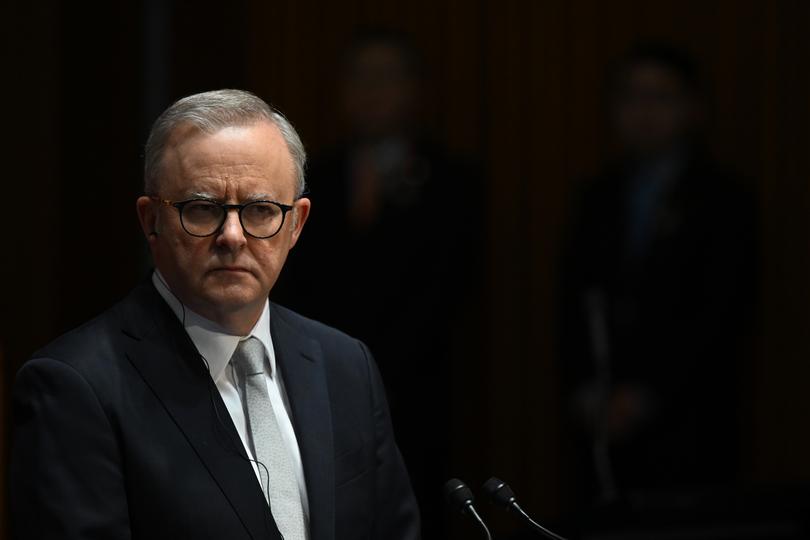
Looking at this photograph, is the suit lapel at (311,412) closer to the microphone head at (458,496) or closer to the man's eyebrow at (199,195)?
the microphone head at (458,496)

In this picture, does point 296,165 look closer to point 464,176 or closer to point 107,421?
point 107,421

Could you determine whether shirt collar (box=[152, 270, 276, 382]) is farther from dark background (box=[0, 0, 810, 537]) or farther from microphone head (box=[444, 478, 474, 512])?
A: dark background (box=[0, 0, 810, 537])

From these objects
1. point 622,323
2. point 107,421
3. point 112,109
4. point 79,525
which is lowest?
point 622,323

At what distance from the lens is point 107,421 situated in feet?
5.55

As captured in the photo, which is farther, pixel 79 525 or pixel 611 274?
pixel 611 274

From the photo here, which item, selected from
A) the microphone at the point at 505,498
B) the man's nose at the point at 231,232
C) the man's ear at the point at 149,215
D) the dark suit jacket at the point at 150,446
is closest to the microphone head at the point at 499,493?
the microphone at the point at 505,498

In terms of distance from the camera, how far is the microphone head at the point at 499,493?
173 cm

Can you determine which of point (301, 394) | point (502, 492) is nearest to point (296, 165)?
point (301, 394)

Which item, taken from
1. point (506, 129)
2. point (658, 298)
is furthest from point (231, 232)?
point (506, 129)

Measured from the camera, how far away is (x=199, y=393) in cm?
179

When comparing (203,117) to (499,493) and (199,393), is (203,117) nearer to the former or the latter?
(199,393)

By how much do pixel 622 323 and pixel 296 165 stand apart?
2.21 metres

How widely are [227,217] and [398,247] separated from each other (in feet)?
6.84

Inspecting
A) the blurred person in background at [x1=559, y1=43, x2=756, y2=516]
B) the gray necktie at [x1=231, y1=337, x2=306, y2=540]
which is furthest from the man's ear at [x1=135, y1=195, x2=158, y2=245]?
the blurred person in background at [x1=559, y1=43, x2=756, y2=516]
